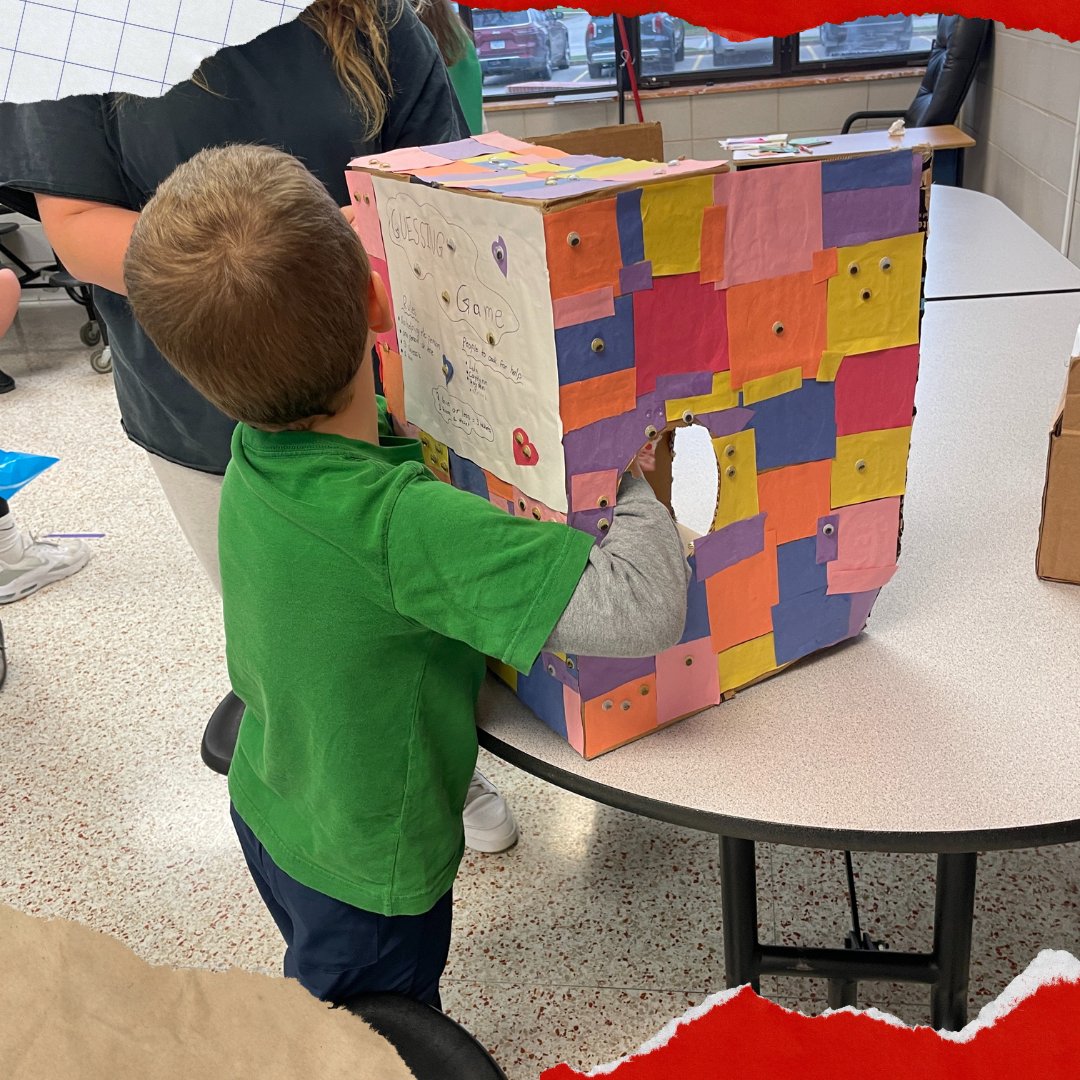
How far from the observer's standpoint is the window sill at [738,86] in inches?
210

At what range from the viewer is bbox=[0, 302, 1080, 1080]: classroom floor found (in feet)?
4.63

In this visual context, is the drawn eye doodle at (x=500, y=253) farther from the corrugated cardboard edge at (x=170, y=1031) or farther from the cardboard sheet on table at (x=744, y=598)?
the corrugated cardboard edge at (x=170, y=1031)

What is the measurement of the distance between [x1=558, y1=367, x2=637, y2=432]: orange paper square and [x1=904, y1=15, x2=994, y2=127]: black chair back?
14.8 ft

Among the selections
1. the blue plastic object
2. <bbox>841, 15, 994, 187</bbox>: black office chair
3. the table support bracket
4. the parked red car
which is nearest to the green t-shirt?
the table support bracket

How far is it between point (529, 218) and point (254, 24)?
1.91 feet

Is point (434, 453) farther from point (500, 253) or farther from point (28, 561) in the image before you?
point (28, 561)

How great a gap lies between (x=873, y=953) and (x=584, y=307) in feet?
2.74

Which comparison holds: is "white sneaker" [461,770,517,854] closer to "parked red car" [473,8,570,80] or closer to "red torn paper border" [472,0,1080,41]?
"red torn paper border" [472,0,1080,41]

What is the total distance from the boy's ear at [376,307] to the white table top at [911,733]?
346 mm

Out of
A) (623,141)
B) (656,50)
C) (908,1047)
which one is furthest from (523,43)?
(908,1047)

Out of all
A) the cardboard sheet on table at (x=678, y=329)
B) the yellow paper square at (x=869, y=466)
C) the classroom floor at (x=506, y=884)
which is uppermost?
the cardboard sheet on table at (x=678, y=329)

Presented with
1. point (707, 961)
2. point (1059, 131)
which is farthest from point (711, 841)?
point (1059, 131)

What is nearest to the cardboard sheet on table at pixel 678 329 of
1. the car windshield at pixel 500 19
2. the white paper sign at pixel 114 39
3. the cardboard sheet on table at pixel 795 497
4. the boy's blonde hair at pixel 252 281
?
the cardboard sheet on table at pixel 795 497

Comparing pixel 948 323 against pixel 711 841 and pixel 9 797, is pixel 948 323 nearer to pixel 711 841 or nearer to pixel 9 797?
pixel 711 841
